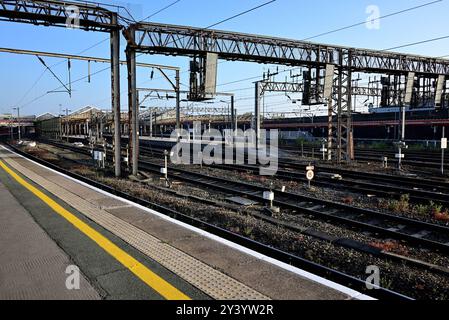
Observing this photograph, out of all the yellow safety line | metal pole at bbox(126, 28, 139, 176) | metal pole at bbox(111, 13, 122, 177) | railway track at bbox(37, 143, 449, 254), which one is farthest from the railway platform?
metal pole at bbox(111, 13, 122, 177)

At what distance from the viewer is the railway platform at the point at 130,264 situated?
4219 millimetres

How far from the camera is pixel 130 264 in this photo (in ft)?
16.6

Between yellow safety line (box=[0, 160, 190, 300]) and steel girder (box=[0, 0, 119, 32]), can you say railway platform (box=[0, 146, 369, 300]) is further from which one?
steel girder (box=[0, 0, 119, 32])

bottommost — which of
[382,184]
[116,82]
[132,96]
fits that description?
[382,184]

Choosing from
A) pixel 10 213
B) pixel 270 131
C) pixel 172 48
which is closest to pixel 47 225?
pixel 10 213

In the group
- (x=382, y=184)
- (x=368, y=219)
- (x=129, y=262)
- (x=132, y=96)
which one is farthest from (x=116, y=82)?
(x=382, y=184)

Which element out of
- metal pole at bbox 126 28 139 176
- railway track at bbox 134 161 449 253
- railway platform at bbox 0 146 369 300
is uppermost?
metal pole at bbox 126 28 139 176

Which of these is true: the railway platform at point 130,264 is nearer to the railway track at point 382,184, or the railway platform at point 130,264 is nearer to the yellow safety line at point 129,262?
the yellow safety line at point 129,262

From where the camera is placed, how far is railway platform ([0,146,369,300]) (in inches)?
166

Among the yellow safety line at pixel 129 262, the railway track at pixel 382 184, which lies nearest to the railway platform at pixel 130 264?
the yellow safety line at pixel 129 262

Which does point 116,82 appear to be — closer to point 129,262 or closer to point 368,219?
point 368,219
